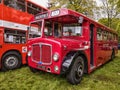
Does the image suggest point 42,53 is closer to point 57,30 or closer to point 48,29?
point 48,29

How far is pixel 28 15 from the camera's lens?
28.6 ft

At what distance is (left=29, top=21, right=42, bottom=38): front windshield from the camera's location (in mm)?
6070

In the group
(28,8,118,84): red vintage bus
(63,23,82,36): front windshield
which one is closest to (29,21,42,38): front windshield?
(28,8,118,84): red vintage bus

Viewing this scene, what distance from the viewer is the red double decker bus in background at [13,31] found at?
7154mm

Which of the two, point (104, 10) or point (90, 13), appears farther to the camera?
point (104, 10)

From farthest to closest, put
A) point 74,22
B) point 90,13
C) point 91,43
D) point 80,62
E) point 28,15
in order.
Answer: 1. point 90,13
2. point 28,15
3. point 91,43
4. point 74,22
5. point 80,62

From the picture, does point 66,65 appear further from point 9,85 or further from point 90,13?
point 90,13

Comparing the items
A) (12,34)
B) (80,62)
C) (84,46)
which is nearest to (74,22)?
(84,46)

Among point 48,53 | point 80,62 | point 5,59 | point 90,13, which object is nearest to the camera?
point 48,53

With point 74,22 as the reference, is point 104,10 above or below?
above

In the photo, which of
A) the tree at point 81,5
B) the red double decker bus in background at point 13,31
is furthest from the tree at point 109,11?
the red double decker bus in background at point 13,31

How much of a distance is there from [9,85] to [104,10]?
2789cm

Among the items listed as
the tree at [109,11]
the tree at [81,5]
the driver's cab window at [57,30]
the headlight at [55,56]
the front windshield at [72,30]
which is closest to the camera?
the headlight at [55,56]

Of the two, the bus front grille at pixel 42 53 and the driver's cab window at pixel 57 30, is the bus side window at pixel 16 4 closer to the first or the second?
the driver's cab window at pixel 57 30
